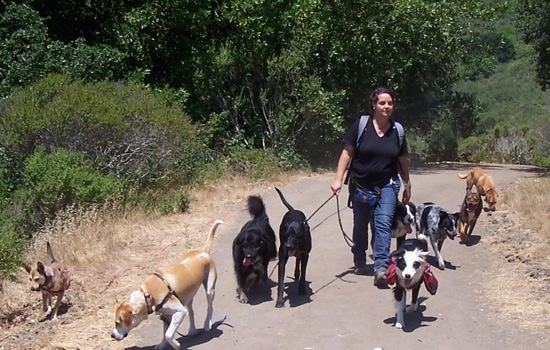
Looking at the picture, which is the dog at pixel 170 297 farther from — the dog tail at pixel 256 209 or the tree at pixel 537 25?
the tree at pixel 537 25

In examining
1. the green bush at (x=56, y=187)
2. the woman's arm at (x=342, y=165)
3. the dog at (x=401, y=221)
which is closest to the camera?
the woman's arm at (x=342, y=165)

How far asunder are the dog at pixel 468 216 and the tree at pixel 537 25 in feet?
43.8

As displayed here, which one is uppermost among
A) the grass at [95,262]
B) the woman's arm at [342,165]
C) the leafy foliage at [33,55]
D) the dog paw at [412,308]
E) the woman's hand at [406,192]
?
the leafy foliage at [33,55]

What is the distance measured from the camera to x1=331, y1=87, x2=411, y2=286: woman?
7.79 m

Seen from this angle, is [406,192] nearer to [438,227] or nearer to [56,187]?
[438,227]

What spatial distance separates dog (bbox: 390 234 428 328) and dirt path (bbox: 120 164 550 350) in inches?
8.6

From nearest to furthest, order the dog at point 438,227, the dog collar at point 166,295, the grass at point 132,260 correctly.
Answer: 1. the dog collar at point 166,295
2. the grass at point 132,260
3. the dog at point 438,227

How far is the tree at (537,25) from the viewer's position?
22025mm

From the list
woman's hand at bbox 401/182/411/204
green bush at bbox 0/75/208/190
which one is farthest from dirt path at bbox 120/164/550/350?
green bush at bbox 0/75/208/190

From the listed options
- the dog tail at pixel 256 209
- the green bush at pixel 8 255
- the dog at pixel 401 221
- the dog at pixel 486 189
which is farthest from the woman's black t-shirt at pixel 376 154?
the dog at pixel 486 189

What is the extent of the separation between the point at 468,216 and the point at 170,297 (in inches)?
212

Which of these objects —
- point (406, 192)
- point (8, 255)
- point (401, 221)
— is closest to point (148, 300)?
point (406, 192)

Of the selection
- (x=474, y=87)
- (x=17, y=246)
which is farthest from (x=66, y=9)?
(x=474, y=87)

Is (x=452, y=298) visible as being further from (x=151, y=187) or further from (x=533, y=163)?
(x=533, y=163)
